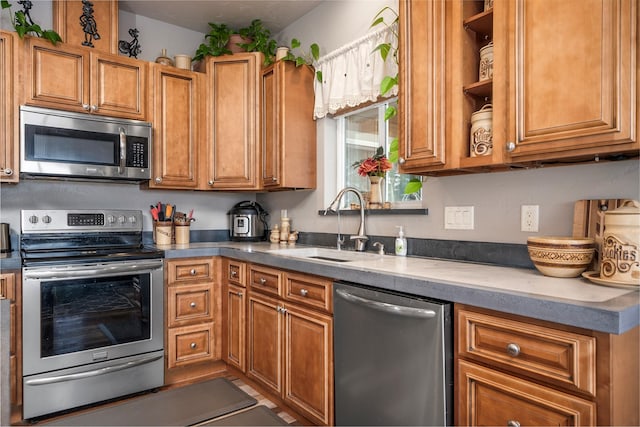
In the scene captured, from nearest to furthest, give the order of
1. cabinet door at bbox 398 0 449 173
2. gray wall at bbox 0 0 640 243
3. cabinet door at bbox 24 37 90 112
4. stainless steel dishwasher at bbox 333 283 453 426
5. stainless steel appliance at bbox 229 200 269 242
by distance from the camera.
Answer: stainless steel dishwasher at bbox 333 283 453 426
gray wall at bbox 0 0 640 243
cabinet door at bbox 398 0 449 173
cabinet door at bbox 24 37 90 112
stainless steel appliance at bbox 229 200 269 242

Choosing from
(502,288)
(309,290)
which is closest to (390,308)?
(502,288)

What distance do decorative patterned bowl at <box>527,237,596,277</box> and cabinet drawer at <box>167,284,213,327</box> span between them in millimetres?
2095

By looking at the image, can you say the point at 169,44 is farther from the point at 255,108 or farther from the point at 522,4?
the point at 522,4

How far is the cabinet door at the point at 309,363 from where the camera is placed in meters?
1.90

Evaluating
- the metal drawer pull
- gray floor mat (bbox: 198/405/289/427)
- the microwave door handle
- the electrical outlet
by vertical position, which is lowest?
gray floor mat (bbox: 198/405/289/427)

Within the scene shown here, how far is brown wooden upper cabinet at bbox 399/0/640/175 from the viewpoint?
4.18 feet

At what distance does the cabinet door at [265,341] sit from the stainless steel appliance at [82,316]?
1.99 ft

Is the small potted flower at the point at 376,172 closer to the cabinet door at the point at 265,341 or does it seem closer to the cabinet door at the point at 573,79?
the cabinet door at the point at 265,341

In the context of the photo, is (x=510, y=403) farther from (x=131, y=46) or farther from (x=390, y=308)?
(x=131, y=46)

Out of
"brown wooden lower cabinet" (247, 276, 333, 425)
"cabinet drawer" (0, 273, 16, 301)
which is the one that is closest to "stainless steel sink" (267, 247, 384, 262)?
"brown wooden lower cabinet" (247, 276, 333, 425)

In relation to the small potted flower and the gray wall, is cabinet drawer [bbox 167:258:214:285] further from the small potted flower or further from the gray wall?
the small potted flower

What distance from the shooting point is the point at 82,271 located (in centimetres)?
233

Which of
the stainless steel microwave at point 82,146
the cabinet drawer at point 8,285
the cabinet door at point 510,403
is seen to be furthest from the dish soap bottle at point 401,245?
the cabinet drawer at point 8,285

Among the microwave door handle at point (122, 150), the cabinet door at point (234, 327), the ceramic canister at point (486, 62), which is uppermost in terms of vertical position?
the ceramic canister at point (486, 62)
